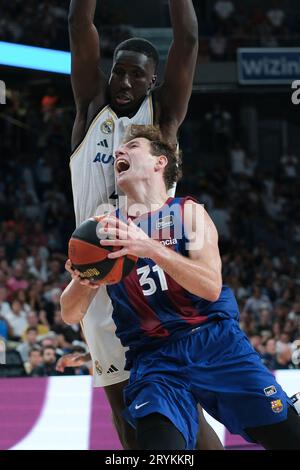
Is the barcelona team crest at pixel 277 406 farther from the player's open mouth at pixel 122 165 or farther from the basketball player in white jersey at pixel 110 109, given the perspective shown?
the player's open mouth at pixel 122 165

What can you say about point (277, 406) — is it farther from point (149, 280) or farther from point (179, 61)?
point (179, 61)

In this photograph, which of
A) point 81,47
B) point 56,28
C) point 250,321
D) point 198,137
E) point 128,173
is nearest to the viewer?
point 128,173

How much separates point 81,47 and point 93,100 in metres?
0.27

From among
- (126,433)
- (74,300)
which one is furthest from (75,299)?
(126,433)

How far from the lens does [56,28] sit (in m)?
16.9

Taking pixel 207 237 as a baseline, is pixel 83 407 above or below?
below

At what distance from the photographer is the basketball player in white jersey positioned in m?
4.37

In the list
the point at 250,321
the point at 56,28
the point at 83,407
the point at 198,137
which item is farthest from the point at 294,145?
the point at 83,407

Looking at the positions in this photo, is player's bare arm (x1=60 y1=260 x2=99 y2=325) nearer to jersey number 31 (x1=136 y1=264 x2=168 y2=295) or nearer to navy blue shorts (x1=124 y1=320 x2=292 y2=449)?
jersey number 31 (x1=136 y1=264 x2=168 y2=295)

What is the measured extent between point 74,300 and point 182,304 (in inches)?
18.3

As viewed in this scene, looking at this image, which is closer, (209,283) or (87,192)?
(209,283)

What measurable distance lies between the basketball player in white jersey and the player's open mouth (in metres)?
0.51

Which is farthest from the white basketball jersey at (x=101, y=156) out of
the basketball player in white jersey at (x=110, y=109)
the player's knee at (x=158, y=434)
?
the player's knee at (x=158, y=434)

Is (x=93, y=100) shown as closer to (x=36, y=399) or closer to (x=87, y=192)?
(x=87, y=192)
